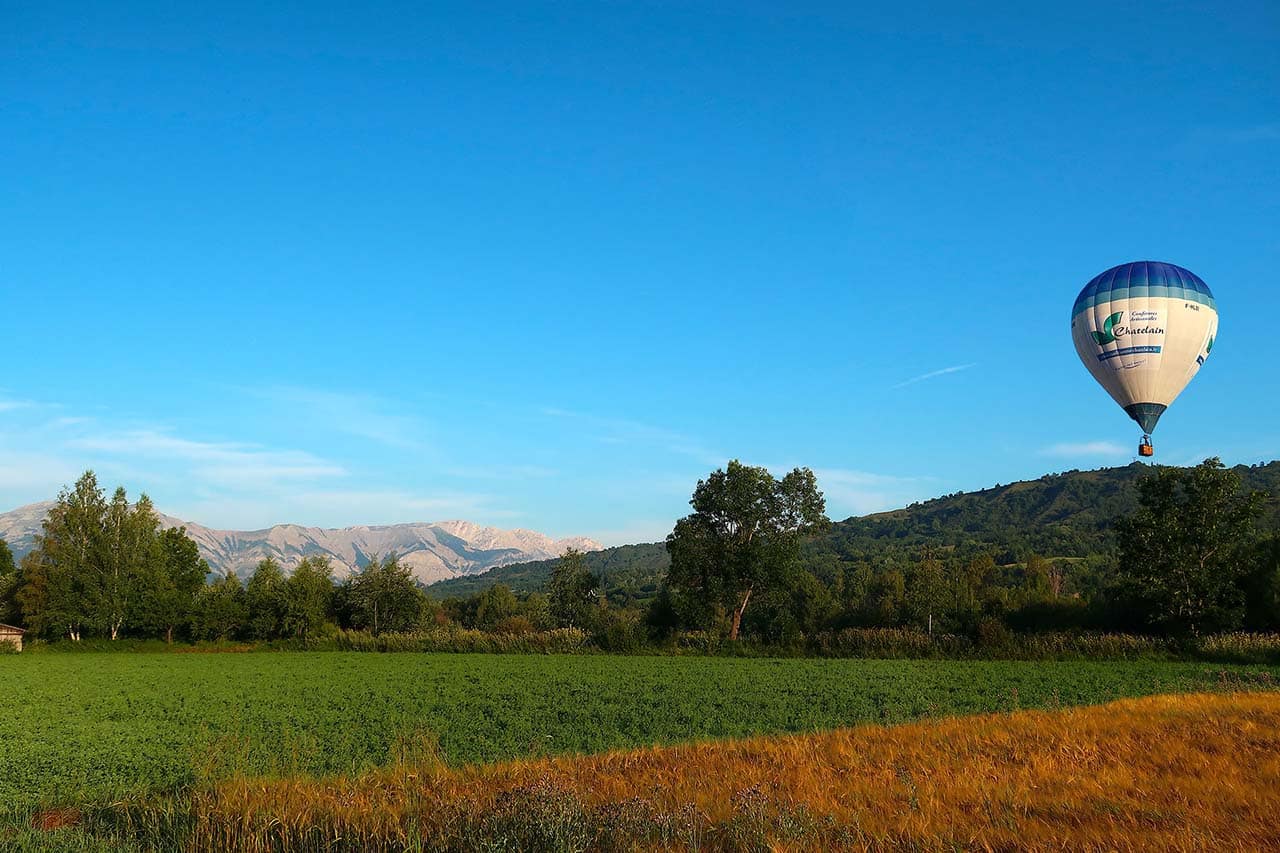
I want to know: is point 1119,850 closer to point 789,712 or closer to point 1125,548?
point 789,712

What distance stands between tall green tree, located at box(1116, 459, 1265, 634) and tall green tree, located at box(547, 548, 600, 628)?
4290 centimetres

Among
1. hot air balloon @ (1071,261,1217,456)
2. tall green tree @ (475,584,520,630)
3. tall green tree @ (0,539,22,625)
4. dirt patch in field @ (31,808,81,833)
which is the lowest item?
tall green tree @ (475,584,520,630)

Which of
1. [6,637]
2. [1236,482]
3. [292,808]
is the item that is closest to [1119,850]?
[292,808]

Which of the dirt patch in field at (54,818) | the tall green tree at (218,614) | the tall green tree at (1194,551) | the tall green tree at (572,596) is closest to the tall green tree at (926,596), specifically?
the tall green tree at (1194,551)

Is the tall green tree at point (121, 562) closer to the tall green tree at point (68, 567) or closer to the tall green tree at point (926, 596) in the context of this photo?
the tall green tree at point (68, 567)

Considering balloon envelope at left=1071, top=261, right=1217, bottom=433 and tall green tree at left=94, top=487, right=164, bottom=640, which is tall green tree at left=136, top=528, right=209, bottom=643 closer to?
tall green tree at left=94, top=487, right=164, bottom=640

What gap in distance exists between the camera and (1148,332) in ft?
94.5

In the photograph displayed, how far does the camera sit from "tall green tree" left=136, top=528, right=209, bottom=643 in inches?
2517

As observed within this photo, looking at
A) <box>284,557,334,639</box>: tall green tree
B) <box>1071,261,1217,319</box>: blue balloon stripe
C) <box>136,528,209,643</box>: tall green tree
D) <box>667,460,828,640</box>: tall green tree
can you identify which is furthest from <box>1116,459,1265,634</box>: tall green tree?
<box>136,528,209,643</box>: tall green tree

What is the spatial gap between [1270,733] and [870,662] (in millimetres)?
26810

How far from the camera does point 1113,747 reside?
1297 centimetres

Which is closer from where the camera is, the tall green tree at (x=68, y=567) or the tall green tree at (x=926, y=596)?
the tall green tree at (x=926, y=596)

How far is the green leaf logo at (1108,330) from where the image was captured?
2922 centimetres

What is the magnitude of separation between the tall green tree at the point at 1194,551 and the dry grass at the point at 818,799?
2999 centimetres
